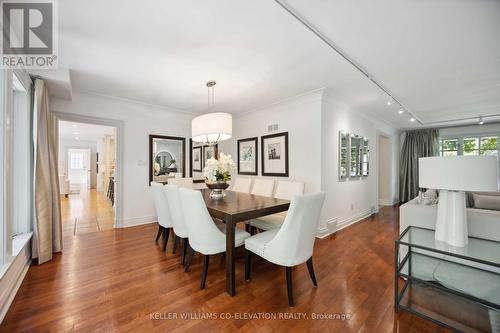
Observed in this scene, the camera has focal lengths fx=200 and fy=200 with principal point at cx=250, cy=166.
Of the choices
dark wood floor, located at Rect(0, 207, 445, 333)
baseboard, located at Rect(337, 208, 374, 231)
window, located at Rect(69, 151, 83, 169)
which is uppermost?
window, located at Rect(69, 151, 83, 169)

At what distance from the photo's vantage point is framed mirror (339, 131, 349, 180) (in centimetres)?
371

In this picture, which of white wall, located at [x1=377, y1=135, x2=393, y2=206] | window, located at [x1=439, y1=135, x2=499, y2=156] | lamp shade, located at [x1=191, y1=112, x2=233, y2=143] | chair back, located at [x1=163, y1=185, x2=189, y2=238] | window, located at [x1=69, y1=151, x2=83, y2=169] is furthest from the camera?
window, located at [x1=69, y1=151, x2=83, y2=169]

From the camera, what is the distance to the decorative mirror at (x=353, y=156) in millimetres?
3788

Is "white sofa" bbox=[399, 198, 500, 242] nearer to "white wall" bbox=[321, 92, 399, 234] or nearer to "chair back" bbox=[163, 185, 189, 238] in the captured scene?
"white wall" bbox=[321, 92, 399, 234]

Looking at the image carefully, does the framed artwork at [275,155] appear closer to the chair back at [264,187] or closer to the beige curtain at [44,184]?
the chair back at [264,187]

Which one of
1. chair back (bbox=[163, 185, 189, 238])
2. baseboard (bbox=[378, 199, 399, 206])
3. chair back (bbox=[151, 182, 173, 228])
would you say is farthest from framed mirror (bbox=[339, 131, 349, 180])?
baseboard (bbox=[378, 199, 399, 206])

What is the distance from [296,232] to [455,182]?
1215 millimetres

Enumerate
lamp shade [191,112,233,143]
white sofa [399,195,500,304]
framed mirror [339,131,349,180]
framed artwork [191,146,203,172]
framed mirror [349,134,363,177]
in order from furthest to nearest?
1. framed artwork [191,146,203,172]
2. framed mirror [349,134,363,177]
3. framed mirror [339,131,349,180]
4. lamp shade [191,112,233,143]
5. white sofa [399,195,500,304]

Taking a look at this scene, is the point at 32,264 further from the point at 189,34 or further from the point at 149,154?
the point at 189,34

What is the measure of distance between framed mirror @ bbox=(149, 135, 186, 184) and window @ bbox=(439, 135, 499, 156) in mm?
7693

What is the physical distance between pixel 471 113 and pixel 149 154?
23.3ft

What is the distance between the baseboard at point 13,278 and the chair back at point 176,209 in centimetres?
135

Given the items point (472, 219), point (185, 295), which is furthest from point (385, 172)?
point (185, 295)

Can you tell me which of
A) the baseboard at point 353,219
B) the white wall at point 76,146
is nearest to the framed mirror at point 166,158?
the baseboard at point 353,219
